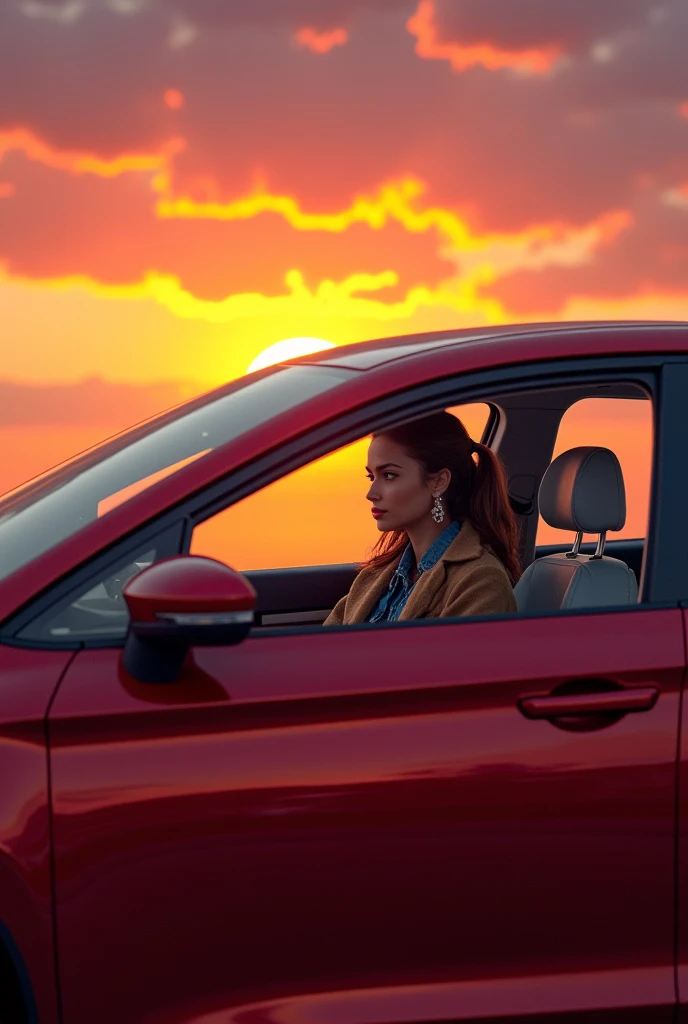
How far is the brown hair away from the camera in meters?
3.37

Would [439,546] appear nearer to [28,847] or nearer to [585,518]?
[585,518]

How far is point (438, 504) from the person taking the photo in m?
3.46

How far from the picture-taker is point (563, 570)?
3441mm

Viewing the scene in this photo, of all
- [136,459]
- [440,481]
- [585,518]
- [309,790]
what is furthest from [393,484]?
[309,790]

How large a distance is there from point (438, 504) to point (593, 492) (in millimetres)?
466

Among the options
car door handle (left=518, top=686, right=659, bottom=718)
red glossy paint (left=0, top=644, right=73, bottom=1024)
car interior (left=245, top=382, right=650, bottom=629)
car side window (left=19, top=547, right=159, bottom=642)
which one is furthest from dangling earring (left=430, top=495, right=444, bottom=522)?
red glossy paint (left=0, top=644, right=73, bottom=1024)

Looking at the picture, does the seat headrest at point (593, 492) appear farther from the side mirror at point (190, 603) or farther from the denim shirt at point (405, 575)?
the side mirror at point (190, 603)

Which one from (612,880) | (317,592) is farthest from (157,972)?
(317,592)

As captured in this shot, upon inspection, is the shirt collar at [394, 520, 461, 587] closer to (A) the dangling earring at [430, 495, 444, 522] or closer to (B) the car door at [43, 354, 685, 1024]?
(A) the dangling earring at [430, 495, 444, 522]

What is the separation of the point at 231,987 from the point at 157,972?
0.40 feet

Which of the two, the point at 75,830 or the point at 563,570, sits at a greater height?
the point at 563,570

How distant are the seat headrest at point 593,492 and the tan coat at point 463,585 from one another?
0.22 meters

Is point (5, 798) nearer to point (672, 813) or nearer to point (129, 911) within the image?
point (129, 911)

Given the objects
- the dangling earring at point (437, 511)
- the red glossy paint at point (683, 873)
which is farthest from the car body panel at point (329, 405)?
the dangling earring at point (437, 511)
